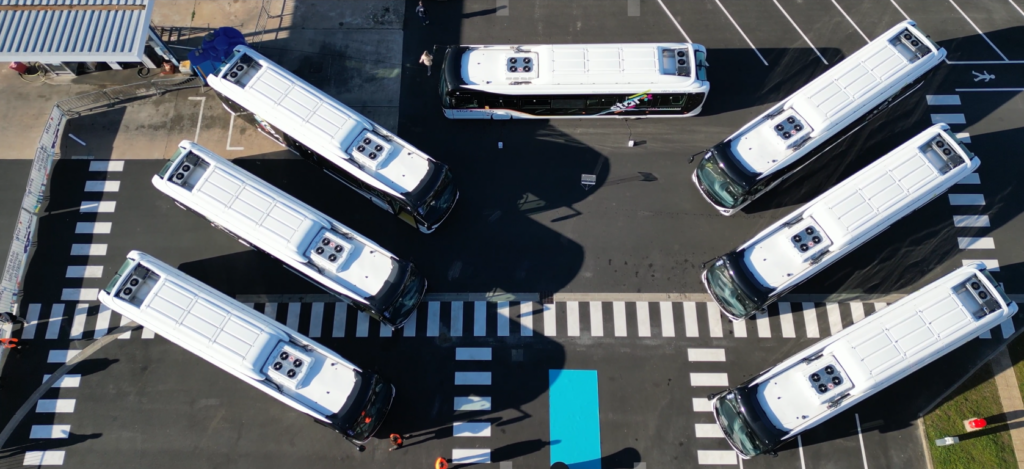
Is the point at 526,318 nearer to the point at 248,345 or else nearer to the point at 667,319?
the point at 667,319

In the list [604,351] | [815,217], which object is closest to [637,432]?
[604,351]

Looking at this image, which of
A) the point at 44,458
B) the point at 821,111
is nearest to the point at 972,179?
the point at 821,111

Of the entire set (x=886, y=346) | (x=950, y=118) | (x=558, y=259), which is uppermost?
(x=950, y=118)

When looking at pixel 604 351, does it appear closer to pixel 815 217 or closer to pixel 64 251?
pixel 815 217

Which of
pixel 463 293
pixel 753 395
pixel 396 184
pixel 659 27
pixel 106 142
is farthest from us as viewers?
pixel 659 27

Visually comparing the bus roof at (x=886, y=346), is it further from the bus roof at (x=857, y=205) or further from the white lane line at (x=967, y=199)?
the white lane line at (x=967, y=199)

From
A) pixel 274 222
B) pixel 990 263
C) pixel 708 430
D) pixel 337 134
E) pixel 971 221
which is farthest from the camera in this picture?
pixel 971 221

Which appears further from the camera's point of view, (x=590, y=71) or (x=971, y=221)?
(x=971, y=221)
